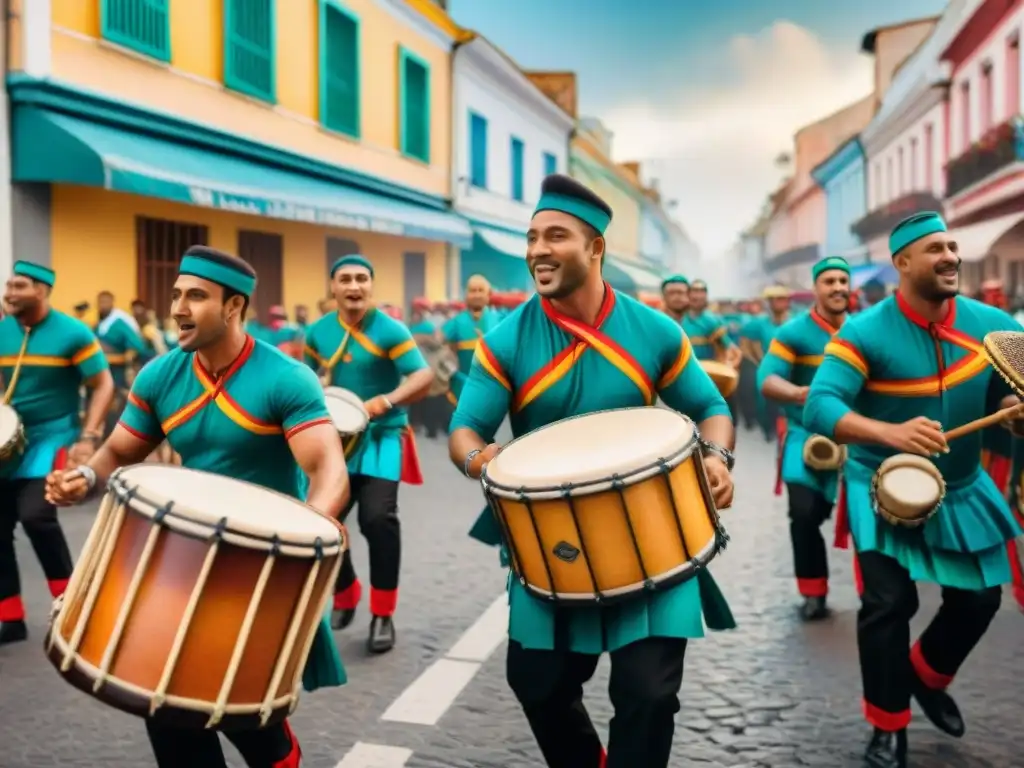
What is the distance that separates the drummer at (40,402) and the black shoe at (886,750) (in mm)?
3923

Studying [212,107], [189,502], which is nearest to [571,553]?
[189,502]

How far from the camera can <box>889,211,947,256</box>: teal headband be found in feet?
14.9

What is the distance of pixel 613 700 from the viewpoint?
340cm

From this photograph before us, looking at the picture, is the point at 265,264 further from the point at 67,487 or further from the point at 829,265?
the point at 67,487

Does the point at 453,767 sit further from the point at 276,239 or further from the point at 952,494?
the point at 276,239

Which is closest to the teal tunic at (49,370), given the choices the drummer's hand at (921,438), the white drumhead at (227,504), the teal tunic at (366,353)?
the teal tunic at (366,353)

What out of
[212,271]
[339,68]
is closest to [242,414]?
[212,271]

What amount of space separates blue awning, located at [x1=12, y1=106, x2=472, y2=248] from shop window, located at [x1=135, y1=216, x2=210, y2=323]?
0.79m

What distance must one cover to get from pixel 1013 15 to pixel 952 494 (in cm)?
2232

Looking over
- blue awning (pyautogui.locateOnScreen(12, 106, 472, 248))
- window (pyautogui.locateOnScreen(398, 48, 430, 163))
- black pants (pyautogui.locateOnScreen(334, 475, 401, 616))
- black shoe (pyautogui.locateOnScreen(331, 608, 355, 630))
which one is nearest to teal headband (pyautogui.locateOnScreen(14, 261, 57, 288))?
black pants (pyautogui.locateOnScreen(334, 475, 401, 616))

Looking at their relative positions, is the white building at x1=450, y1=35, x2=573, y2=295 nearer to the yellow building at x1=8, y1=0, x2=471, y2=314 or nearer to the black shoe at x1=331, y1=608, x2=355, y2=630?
the yellow building at x1=8, y1=0, x2=471, y2=314

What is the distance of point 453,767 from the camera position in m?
4.31

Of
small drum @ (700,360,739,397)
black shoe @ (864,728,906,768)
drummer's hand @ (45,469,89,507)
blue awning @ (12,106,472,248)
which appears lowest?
black shoe @ (864,728,906,768)

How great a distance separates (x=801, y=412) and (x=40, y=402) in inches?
161
